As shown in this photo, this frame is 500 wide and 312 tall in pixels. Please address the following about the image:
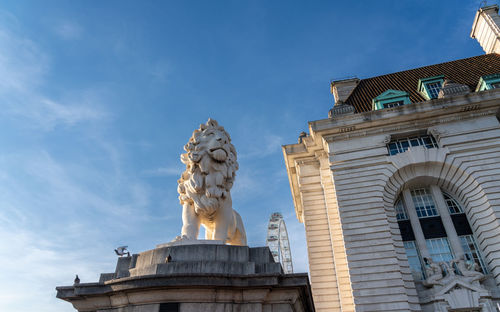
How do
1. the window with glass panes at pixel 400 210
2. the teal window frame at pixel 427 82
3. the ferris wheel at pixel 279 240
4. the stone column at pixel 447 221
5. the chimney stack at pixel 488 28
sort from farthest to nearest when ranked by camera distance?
1. the ferris wheel at pixel 279 240
2. the chimney stack at pixel 488 28
3. the teal window frame at pixel 427 82
4. the window with glass panes at pixel 400 210
5. the stone column at pixel 447 221

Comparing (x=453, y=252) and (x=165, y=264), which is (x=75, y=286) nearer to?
(x=165, y=264)

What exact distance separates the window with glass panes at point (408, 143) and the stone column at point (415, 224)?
8.11 feet

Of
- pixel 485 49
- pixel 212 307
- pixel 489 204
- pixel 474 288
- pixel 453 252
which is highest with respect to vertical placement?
pixel 485 49

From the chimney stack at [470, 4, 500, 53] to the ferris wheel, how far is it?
33.2 meters

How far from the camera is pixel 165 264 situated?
6012mm

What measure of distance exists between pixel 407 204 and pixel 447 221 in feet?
6.89

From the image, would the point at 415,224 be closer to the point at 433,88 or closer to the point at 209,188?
the point at 433,88

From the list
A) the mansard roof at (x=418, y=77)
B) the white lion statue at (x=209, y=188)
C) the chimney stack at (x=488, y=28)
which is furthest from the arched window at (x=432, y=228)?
the chimney stack at (x=488, y=28)

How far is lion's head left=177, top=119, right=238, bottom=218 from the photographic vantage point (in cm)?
745

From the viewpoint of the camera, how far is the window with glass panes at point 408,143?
64.6 feet

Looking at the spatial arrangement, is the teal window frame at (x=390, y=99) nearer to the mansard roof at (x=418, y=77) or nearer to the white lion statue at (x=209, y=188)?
the mansard roof at (x=418, y=77)

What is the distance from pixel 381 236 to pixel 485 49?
25510 mm

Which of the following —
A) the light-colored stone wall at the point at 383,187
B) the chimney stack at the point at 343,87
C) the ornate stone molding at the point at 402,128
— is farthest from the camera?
the chimney stack at the point at 343,87

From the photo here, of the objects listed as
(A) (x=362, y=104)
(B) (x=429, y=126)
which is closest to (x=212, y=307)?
(B) (x=429, y=126)
